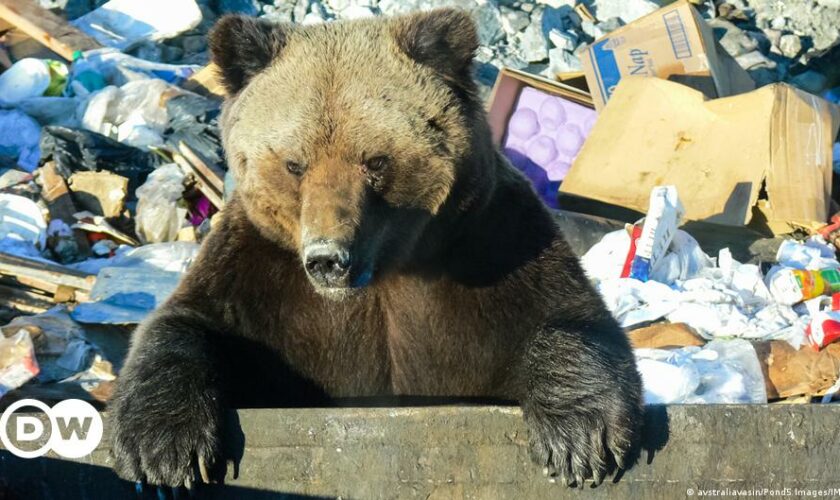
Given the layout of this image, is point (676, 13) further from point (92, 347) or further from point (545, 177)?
point (92, 347)

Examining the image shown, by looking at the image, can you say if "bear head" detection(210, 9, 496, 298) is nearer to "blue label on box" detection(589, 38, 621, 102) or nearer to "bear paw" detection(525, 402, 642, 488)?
→ "bear paw" detection(525, 402, 642, 488)

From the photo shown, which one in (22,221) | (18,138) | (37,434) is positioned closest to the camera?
(37,434)

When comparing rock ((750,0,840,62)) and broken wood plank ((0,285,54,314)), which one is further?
rock ((750,0,840,62))

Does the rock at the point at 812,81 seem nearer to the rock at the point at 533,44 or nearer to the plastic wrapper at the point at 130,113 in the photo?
the rock at the point at 533,44

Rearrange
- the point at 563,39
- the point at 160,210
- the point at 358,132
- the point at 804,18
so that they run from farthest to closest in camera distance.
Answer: the point at 804,18
the point at 563,39
the point at 160,210
the point at 358,132

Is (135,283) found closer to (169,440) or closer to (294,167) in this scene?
(294,167)

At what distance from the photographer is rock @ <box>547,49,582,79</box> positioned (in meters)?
8.67

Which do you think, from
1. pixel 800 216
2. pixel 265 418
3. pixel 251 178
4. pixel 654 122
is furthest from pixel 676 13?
pixel 265 418

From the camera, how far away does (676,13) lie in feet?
24.5

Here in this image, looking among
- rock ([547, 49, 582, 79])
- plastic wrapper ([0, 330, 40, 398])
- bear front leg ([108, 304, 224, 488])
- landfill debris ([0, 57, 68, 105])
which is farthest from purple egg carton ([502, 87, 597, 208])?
bear front leg ([108, 304, 224, 488])

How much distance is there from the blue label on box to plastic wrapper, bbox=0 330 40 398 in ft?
13.5

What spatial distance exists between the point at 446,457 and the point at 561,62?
6.63m

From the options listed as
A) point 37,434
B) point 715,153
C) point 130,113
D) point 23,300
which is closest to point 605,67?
point 715,153

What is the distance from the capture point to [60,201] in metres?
6.91
